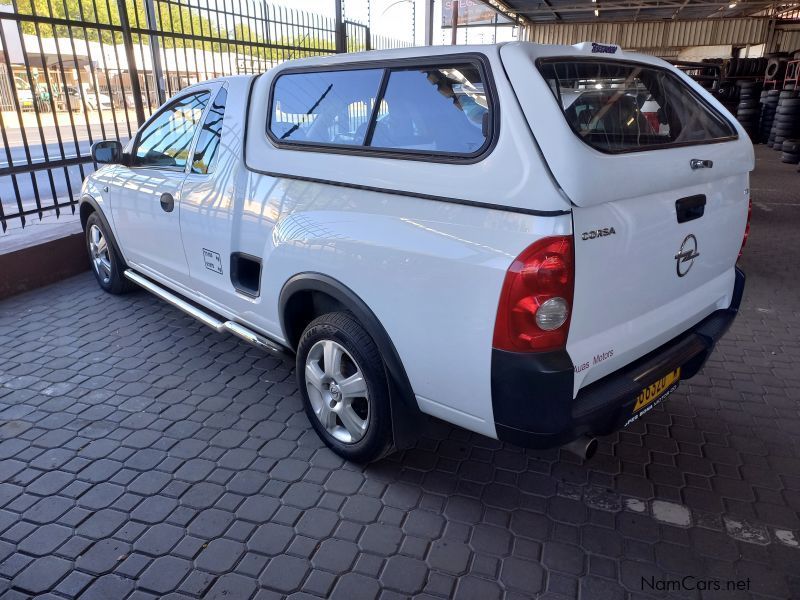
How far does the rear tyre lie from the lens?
4.94 m

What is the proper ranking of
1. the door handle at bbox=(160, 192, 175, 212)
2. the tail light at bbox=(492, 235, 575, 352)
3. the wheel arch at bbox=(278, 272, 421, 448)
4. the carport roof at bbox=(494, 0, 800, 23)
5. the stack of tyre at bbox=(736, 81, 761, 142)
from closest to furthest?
the tail light at bbox=(492, 235, 575, 352)
the wheel arch at bbox=(278, 272, 421, 448)
the door handle at bbox=(160, 192, 175, 212)
the stack of tyre at bbox=(736, 81, 761, 142)
the carport roof at bbox=(494, 0, 800, 23)

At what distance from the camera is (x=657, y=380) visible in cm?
239

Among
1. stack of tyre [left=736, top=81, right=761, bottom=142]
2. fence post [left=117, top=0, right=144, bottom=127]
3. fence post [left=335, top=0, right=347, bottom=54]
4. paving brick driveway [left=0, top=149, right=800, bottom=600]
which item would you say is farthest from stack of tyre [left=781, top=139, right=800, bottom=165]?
fence post [left=117, top=0, right=144, bottom=127]

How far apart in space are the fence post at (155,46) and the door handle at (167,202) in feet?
12.8

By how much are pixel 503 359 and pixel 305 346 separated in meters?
1.22

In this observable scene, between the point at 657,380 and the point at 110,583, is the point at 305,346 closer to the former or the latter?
the point at 110,583

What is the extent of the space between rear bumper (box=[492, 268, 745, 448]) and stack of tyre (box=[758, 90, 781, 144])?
59.9 ft

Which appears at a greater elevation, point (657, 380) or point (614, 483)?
point (657, 380)

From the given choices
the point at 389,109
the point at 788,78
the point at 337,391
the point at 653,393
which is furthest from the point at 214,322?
the point at 788,78

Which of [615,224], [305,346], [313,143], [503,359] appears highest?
[313,143]

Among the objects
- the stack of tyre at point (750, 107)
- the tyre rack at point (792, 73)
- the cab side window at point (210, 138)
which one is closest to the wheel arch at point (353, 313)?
the cab side window at point (210, 138)

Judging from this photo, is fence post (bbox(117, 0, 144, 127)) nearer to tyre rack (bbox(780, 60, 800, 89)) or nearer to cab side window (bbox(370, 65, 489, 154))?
cab side window (bbox(370, 65, 489, 154))

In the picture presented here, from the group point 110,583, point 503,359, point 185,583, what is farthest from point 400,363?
point 110,583

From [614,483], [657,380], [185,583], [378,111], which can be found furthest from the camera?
[614,483]
